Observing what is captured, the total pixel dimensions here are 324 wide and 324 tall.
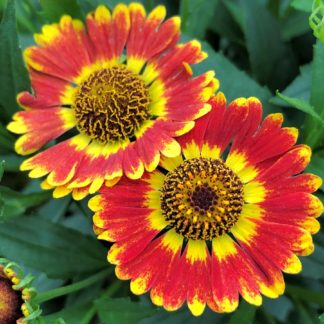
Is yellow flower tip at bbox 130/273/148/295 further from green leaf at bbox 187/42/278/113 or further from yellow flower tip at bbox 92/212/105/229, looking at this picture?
green leaf at bbox 187/42/278/113

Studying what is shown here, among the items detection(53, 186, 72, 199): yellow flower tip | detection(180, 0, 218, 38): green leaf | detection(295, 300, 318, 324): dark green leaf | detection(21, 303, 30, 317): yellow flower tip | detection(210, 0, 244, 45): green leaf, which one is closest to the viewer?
detection(21, 303, 30, 317): yellow flower tip

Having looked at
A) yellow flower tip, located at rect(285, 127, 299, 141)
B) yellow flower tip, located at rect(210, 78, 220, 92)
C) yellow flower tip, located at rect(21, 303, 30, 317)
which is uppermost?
yellow flower tip, located at rect(285, 127, 299, 141)

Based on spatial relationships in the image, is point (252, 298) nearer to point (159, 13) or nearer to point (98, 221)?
point (98, 221)

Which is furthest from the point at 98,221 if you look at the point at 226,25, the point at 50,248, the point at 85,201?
the point at 226,25

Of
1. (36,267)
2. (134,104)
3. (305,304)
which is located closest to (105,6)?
(134,104)

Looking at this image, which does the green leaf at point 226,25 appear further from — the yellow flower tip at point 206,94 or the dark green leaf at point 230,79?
the yellow flower tip at point 206,94

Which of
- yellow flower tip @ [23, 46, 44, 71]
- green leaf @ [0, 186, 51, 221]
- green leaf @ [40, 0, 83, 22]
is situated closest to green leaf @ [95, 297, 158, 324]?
green leaf @ [0, 186, 51, 221]
